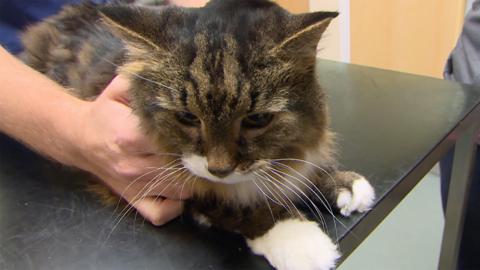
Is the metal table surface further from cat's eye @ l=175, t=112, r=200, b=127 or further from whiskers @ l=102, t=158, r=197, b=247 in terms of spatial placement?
cat's eye @ l=175, t=112, r=200, b=127

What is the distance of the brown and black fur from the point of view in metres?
0.66

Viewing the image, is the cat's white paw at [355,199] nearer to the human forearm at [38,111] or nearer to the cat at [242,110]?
the cat at [242,110]

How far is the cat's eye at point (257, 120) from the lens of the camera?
69 cm

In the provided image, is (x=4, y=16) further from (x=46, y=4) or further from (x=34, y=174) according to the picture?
(x=34, y=174)

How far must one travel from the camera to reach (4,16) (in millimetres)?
1256

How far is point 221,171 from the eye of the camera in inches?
26.5

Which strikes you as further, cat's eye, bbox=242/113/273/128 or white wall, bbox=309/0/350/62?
white wall, bbox=309/0/350/62

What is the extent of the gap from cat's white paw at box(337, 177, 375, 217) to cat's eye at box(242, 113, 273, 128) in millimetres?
211

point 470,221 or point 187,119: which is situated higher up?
point 187,119

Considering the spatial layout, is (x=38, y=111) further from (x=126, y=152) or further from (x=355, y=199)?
(x=355, y=199)

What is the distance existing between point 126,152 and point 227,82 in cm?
23

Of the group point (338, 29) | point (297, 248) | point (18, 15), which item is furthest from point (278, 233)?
point (338, 29)

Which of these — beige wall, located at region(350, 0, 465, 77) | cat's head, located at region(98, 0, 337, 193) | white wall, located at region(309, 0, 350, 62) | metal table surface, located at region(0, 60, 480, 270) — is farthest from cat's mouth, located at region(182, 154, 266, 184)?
white wall, located at region(309, 0, 350, 62)

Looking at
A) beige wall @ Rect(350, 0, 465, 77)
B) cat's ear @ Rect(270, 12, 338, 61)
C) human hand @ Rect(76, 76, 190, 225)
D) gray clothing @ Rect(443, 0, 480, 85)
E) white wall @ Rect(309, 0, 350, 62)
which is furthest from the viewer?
white wall @ Rect(309, 0, 350, 62)
